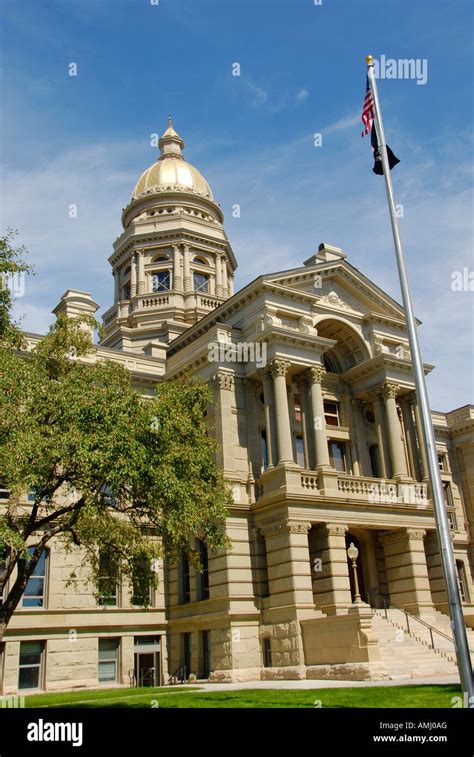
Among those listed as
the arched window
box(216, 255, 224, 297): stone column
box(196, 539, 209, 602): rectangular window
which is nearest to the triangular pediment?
box(196, 539, 209, 602): rectangular window

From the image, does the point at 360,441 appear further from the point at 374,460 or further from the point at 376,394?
the point at 376,394

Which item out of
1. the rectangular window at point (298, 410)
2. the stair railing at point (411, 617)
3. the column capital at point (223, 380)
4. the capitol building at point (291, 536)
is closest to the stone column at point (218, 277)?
the capitol building at point (291, 536)

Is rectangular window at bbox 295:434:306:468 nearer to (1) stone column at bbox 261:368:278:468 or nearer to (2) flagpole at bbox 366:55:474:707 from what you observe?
(1) stone column at bbox 261:368:278:468

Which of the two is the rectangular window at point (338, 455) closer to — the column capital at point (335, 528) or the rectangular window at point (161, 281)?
the column capital at point (335, 528)

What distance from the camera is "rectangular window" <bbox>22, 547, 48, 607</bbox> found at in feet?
106

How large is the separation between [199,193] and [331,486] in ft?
108

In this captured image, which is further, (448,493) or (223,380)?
(448,493)

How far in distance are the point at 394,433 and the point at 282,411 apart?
752 centimetres

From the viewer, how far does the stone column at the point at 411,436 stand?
39.0 meters

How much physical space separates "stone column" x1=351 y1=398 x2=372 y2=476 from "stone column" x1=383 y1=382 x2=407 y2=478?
193cm

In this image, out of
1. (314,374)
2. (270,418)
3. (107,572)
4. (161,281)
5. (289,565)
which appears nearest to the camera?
(107,572)

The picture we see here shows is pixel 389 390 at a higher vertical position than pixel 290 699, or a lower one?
higher

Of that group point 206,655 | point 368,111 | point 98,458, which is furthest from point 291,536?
point 368,111

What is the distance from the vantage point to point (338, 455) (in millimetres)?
38625
